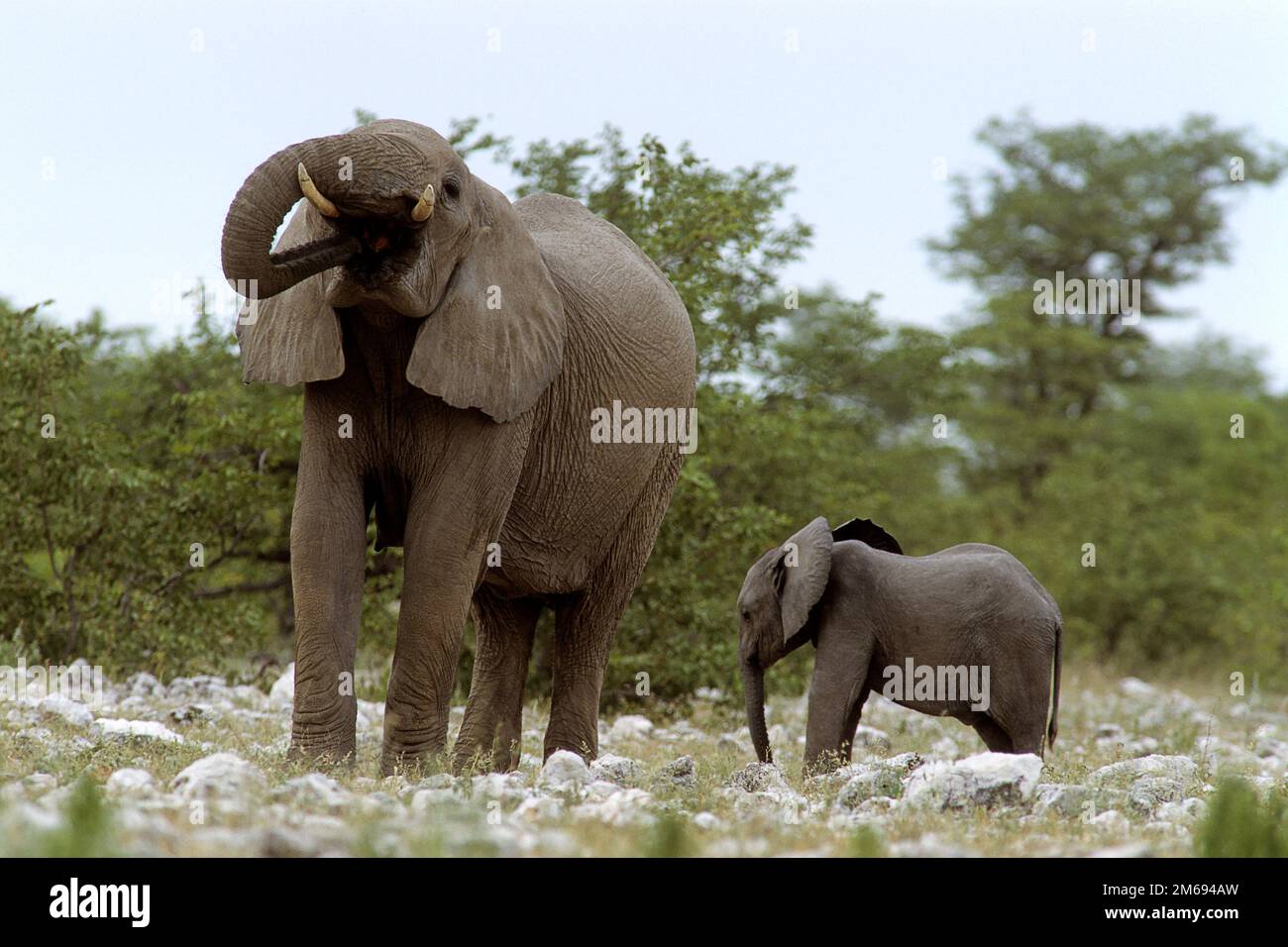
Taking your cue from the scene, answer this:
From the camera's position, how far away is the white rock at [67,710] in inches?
330

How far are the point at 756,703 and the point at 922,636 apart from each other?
103 centimetres

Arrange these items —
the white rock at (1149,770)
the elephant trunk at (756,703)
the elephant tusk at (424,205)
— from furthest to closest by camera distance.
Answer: the elephant trunk at (756,703)
the white rock at (1149,770)
the elephant tusk at (424,205)

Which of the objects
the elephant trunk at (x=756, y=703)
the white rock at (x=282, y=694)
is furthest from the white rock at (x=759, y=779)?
the white rock at (x=282, y=694)

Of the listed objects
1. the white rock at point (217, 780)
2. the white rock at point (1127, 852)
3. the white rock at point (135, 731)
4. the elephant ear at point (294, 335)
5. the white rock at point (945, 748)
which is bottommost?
the white rock at point (945, 748)

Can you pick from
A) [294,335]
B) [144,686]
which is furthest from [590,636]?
[144,686]

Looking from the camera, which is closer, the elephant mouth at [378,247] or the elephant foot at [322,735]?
the elephant mouth at [378,247]

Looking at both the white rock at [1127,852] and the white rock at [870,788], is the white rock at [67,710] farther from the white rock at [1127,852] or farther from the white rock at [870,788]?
the white rock at [1127,852]

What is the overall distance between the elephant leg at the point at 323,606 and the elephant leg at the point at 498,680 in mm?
1449

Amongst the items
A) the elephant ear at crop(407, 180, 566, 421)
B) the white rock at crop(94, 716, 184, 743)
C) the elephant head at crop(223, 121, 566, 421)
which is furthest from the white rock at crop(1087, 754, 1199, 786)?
the white rock at crop(94, 716, 184, 743)

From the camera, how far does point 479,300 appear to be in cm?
727

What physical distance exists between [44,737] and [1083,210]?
35795mm
